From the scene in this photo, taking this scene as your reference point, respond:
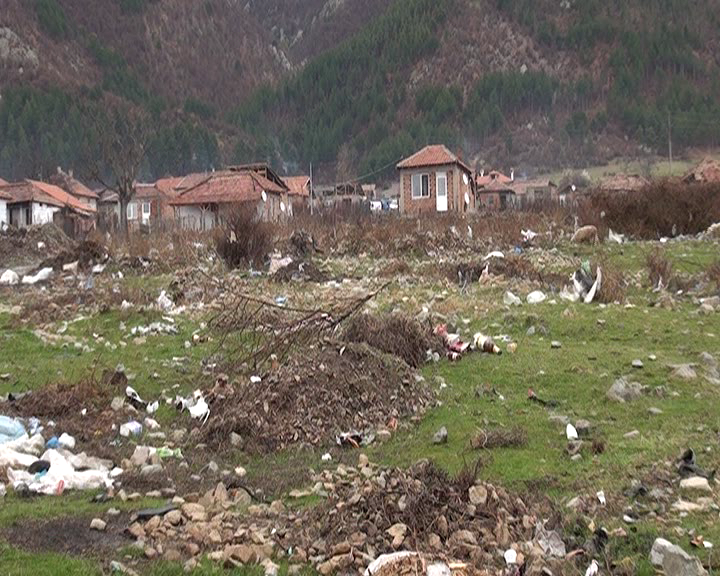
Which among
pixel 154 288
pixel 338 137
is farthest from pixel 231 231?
pixel 338 137

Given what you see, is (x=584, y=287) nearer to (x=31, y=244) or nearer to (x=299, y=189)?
(x=31, y=244)

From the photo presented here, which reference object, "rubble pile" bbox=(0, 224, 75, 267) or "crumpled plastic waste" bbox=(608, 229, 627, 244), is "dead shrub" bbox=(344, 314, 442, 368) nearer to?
"crumpled plastic waste" bbox=(608, 229, 627, 244)

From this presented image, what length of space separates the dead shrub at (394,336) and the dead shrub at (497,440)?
2.17 m

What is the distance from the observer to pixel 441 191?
35938 millimetres

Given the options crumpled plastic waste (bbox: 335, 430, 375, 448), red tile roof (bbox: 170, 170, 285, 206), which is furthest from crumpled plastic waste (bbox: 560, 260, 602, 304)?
red tile roof (bbox: 170, 170, 285, 206)

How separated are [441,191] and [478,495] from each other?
3297 centimetres

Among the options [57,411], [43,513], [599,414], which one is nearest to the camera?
[43,513]

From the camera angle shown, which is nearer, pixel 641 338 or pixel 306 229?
pixel 641 338

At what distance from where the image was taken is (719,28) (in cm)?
10362

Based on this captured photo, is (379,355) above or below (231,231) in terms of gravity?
below

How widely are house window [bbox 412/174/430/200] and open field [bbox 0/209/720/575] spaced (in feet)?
81.9

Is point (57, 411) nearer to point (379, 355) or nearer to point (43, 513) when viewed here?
point (43, 513)

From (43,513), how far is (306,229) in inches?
660

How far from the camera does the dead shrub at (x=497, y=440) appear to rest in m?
4.84
